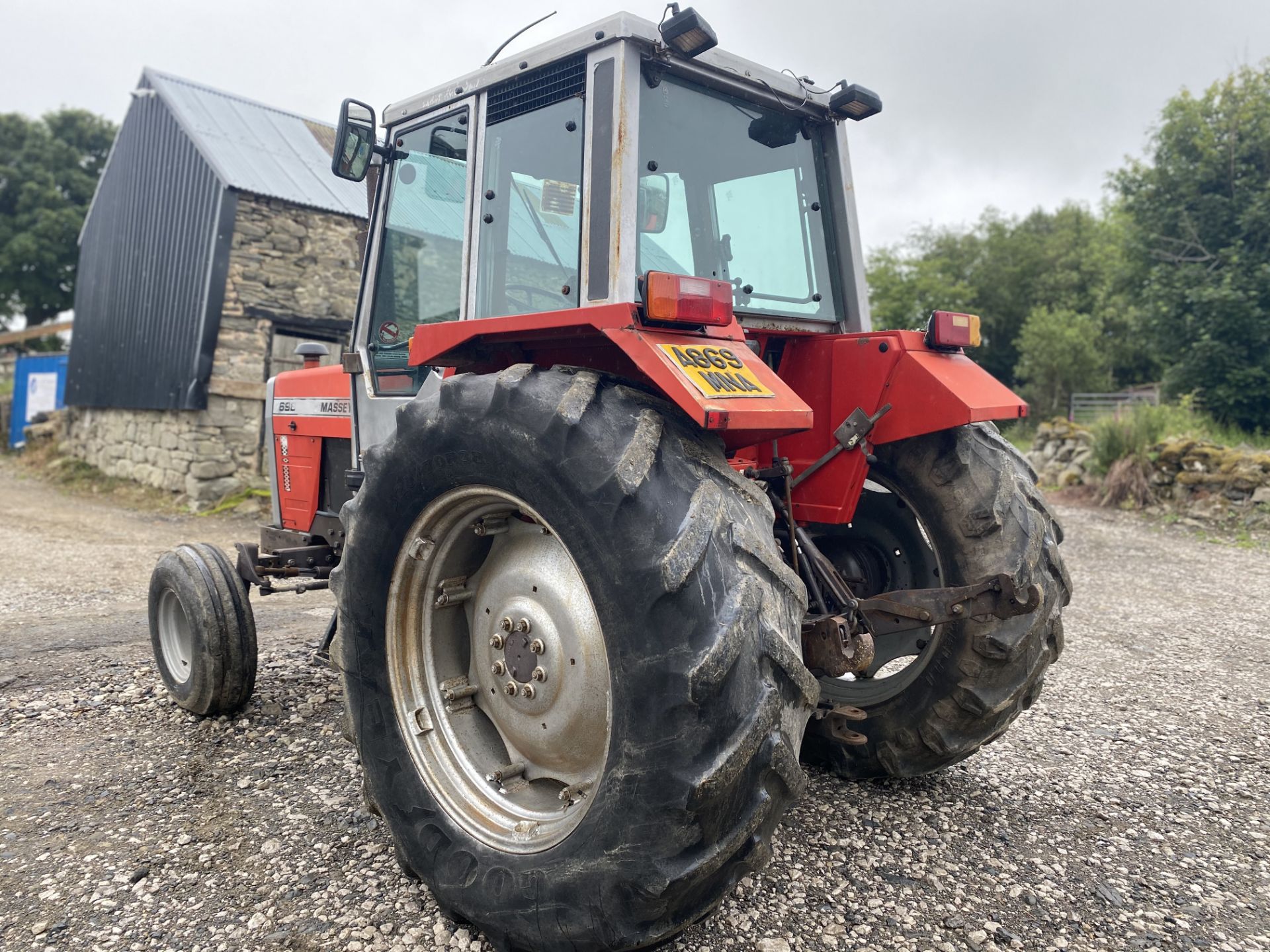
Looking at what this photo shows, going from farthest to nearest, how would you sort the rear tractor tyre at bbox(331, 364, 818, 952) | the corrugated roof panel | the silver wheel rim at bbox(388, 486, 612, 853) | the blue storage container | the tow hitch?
1. the blue storage container
2. the corrugated roof panel
3. the tow hitch
4. the silver wheel rim at bbox(388, 486, 612, 853)
5. the rear tractor tyre at bbox(331, 364, 818, 952)

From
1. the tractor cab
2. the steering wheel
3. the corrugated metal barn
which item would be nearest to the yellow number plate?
the tractor cab

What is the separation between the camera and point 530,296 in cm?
272

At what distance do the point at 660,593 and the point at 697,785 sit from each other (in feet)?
1.28

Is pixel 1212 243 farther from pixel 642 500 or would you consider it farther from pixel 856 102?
pixel 642 500

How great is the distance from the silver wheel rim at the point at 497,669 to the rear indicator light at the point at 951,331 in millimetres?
1406

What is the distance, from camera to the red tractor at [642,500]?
186 cm

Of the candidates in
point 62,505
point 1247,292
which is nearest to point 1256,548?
point 1247,292

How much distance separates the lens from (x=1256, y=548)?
31.6 ft

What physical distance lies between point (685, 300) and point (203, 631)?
273 cm

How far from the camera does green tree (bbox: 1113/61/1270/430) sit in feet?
48.1

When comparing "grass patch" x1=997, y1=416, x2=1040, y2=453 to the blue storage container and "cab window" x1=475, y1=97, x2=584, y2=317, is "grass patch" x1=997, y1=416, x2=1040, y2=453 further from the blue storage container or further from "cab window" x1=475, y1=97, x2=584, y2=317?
the blue storage container

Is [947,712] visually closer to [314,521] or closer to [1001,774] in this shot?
[1001,774]

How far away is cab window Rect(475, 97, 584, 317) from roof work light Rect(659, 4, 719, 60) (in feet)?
1.08

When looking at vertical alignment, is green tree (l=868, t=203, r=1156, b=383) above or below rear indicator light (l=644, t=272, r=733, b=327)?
above
